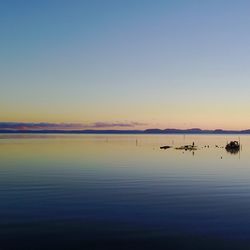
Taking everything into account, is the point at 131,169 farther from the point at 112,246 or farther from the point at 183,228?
the point at 112,246

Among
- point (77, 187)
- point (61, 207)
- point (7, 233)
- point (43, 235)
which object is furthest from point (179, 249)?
point (77, 187)

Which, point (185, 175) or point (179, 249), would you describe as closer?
point (179, 249)

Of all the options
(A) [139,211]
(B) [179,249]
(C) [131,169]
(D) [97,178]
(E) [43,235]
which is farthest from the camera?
(C) [131,169]

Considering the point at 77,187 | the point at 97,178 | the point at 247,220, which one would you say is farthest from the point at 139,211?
the point at 97,178

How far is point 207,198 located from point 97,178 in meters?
16.8

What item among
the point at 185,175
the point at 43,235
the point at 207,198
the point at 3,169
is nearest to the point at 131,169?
the point at 185,175

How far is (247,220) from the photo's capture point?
1027 inches

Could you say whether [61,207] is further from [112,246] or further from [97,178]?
[97,178]

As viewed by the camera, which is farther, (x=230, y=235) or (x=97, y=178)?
(x=97, y=178)

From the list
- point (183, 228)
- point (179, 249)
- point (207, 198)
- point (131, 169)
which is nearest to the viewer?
point (179, 249)

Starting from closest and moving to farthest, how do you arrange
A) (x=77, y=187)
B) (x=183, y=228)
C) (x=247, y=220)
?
(x=183, y=228) → (x=247, y=220) → (x=77, y=187)

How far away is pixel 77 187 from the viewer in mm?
40344

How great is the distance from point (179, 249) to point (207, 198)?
15.7m

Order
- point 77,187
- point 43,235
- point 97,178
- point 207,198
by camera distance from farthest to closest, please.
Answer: point 97,178, point 77,187, point 207,198, point 43,235
